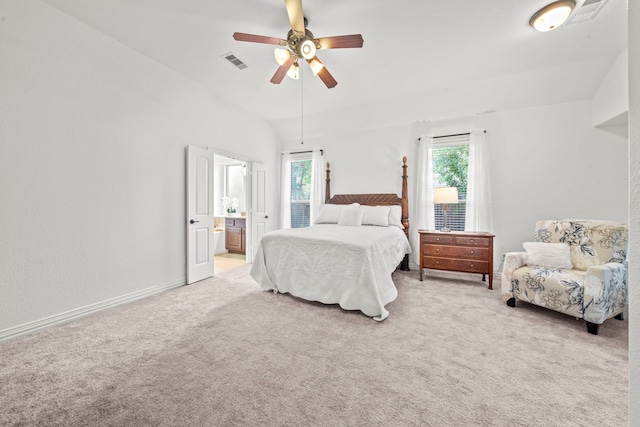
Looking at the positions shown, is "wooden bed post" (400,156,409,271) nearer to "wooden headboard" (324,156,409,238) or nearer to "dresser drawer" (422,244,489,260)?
"wooden headboard" (324,156,409,238)

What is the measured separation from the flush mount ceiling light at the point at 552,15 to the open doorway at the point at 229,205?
5.43 meters

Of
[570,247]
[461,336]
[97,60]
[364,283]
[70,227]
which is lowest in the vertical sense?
[461,336]

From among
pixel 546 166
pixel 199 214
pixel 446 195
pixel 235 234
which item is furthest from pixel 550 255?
pixel 235 234

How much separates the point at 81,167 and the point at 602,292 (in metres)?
4.95

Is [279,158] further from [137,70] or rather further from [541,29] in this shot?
[541,29]

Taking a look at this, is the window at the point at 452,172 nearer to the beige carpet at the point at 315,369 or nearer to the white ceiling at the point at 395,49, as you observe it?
the white ceiling at the point at 395,49

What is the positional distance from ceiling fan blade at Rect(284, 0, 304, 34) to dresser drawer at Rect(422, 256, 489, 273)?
10.9ft

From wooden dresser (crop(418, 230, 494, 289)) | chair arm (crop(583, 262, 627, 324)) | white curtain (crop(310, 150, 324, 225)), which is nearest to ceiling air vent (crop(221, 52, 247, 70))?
white curtain (crop(310, 150, 324, 225))

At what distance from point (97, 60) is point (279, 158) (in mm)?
3470

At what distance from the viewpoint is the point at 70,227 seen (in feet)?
8.04

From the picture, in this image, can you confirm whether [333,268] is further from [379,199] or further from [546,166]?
[546,166]

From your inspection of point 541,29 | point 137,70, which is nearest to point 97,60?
point 137,70

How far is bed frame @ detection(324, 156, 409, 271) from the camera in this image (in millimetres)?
4441

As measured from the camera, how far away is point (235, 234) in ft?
19.7
